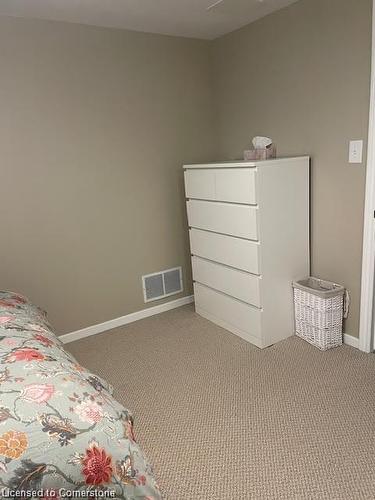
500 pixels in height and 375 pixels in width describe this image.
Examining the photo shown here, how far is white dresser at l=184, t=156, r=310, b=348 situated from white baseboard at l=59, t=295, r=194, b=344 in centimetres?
60

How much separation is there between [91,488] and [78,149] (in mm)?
2301

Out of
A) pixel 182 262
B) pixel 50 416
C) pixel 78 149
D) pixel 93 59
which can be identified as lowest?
pixel 182 262

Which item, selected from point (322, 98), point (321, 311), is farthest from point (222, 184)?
point (321, 311)

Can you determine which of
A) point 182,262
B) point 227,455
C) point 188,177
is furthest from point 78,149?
point 227,455

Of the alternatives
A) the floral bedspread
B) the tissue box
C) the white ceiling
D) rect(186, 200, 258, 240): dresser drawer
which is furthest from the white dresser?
the floral bedspread

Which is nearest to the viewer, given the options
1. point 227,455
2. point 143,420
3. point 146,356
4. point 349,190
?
point 227,455

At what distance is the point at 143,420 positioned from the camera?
2.00m

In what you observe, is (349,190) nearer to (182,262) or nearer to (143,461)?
(182,262)

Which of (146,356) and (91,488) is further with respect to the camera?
(146,356)

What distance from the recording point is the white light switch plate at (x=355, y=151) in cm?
224

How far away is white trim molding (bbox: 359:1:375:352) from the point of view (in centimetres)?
214

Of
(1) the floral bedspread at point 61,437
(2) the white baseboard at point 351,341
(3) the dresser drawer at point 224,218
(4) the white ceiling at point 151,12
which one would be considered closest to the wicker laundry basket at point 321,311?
(2) the white baseboard at point 351,341

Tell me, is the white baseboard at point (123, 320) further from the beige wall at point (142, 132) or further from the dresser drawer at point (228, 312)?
the dresser drawer at point (228, 312)

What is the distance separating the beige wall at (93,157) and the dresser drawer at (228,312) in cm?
47
